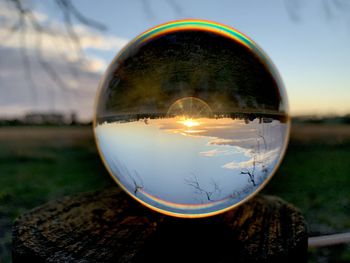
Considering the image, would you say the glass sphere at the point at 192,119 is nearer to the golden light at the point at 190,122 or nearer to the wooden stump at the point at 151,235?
the golden light at the point at 190,122

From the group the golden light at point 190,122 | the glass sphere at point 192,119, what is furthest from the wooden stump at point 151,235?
the golden light at point 190,122

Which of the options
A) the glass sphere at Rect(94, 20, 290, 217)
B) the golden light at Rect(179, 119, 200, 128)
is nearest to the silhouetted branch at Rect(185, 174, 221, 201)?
the glass sphere at Rect(94, 20, 290, 217)

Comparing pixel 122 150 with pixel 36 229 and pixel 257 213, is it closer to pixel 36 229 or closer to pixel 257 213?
pixel 36 229

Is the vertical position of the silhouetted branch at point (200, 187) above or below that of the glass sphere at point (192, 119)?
below

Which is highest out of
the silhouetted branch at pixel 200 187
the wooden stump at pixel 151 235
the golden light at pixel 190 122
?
the golden light at pixel 190 122

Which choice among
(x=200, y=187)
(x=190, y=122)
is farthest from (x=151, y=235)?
(x=190, y=122)

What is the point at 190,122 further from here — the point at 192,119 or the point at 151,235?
the point at 151,235

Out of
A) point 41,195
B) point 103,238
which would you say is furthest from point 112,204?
point 41,195
